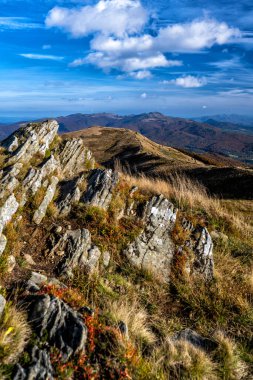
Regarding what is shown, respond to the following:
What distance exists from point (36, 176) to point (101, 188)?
2874 mm

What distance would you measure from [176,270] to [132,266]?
5.60 ft

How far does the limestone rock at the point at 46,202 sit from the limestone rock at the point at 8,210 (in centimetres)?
83

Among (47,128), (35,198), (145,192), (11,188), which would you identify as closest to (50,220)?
(35,198)

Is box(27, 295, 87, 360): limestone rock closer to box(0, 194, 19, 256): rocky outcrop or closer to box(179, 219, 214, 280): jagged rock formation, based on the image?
box(0, 194, 19, 256): rocky outcrop

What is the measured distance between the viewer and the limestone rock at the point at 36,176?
42.7 feet

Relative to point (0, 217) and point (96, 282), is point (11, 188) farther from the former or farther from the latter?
point (96, 282)

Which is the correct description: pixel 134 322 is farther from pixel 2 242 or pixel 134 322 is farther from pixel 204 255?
pixel 204 255

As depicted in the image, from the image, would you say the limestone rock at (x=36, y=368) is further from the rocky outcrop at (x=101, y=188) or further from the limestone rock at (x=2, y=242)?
the rocky outcrop at (x=101, y=188)

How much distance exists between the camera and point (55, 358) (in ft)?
21.1

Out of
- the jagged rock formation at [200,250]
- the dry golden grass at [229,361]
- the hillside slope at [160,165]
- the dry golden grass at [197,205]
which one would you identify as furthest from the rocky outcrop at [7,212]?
the hillside slope at [160,165]

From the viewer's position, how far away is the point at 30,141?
17.2m

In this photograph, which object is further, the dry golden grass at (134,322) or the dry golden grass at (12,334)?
the dry golden grass at (134,322)

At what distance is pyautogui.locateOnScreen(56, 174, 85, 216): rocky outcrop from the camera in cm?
1290

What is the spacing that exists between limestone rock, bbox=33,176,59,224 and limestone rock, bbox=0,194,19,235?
0.83m
